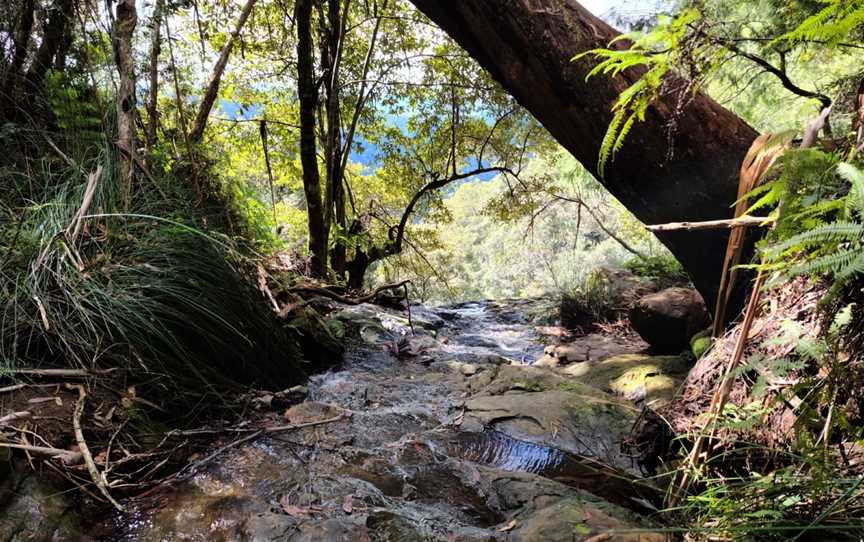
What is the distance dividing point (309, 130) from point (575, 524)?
5.21m

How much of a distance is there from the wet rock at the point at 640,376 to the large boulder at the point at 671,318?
1.10 ft

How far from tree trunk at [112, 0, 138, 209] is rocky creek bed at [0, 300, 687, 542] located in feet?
4.80

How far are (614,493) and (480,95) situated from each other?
8024mm

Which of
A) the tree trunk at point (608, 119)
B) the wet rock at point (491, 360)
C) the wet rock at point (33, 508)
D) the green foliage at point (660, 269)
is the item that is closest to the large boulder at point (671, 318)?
the tree trunk at point (608, 119)

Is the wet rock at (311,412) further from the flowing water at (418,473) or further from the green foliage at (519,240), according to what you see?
the green foliage at (519,240)

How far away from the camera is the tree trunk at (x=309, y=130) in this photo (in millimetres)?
4914

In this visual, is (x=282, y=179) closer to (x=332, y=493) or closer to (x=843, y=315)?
(x=332, y=493)

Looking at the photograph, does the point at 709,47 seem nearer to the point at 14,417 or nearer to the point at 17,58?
the point at 14,417

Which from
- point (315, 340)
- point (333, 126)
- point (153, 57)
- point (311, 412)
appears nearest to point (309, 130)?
point (333, 126)

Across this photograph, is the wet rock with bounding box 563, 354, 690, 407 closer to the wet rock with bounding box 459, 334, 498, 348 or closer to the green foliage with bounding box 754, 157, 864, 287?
the green foliage with bounding box 754, 157, 864, 287

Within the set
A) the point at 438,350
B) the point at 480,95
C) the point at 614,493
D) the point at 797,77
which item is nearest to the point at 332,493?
the point at 614,493

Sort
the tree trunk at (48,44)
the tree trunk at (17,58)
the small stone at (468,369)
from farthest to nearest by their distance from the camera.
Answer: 1. the small stone at (468,369)
2. the tree trunk at (48,44)
3. the tree trunk at (17,58)

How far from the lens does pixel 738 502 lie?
3.96ft

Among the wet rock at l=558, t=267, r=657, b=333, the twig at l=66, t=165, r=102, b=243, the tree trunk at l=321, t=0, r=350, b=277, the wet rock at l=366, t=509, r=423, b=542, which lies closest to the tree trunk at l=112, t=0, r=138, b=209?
the twig at l=66, t=165, r=102, b=243
